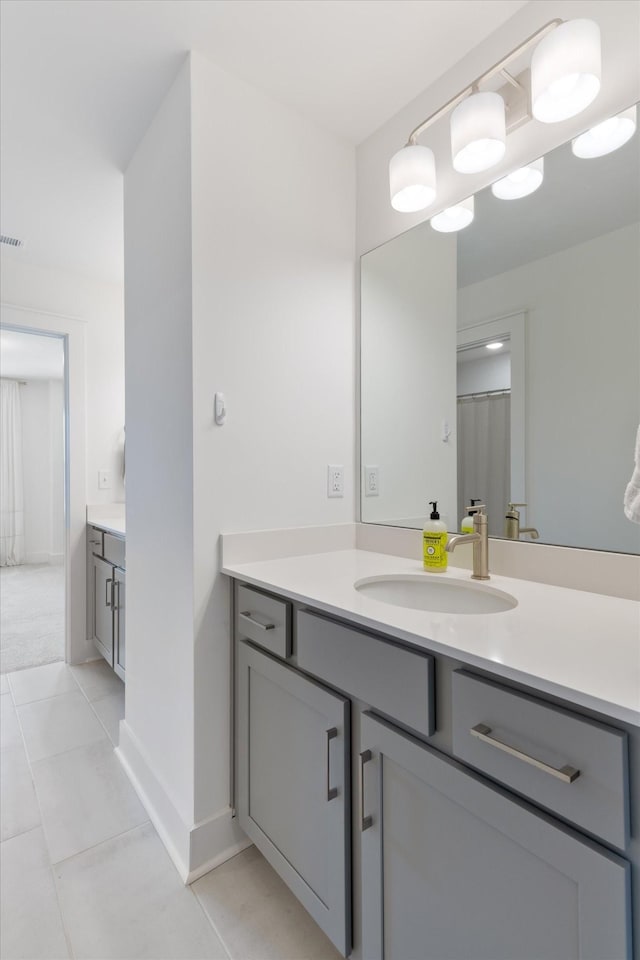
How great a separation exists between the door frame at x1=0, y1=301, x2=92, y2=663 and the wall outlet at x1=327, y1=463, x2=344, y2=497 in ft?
6.58

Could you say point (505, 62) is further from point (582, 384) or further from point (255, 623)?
point (255, 623)

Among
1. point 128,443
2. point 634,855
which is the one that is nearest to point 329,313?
point 128,443

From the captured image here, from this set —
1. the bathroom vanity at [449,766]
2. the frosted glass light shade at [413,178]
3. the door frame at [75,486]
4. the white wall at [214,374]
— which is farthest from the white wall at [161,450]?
the door frame at [75,486]

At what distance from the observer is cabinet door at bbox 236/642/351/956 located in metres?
1.03

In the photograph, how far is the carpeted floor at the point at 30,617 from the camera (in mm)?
3018

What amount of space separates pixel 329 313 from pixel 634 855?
63.8 inches

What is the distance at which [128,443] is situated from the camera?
77.0 inches

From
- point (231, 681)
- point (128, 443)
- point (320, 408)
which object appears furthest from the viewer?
point (128, 443)

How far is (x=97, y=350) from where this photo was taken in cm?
307

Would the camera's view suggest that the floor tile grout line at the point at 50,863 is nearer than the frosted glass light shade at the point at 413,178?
Yes

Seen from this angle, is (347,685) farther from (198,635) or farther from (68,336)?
(68,336)

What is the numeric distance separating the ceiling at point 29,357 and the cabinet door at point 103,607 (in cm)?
215

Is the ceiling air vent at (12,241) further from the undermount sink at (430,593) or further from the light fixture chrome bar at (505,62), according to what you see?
the undermount sink at (430,593)

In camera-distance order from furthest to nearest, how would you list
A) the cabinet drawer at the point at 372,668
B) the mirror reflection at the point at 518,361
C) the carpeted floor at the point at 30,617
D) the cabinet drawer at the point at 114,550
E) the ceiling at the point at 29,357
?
1. the ceiling at the point at 29,357
2. the carpeted floor at the point at 30,617
3. the cabinet drawer at the point at 114,550
4. the mirror reflection at the point at 518,361
5. the cabinet drawer at the point at 372,668
